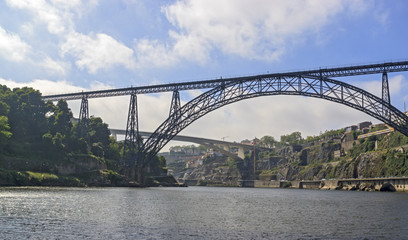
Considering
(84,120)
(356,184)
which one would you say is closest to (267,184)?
(356,184)

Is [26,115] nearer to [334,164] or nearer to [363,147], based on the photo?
[334,164]

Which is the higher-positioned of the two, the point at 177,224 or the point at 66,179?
the point at 66,179

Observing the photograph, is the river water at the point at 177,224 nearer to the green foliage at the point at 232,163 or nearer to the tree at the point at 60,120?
the tree at the point at 60,120

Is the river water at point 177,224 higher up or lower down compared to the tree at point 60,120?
lower down

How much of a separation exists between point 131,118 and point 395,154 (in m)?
57.6

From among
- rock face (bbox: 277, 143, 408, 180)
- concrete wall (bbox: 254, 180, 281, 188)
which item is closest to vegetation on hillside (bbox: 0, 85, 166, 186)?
rock face (bbox: 277, 143, 408, 180)

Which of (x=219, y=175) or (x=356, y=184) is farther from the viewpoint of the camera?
(x=219, y=175)

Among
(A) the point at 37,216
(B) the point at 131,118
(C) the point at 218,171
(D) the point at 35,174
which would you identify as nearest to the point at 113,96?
(B) the point at 131,118

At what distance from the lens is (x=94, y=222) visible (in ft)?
83.1

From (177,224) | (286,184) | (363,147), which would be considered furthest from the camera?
(286,184)

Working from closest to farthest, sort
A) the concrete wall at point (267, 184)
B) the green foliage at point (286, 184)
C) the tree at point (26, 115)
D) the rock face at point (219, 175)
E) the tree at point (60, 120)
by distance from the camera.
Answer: the tree at point (26, 115), the tree at point (60, 120), the green foliage at point (286, 184), the concrete wall at point (267, 184), the rock face at point (219, 175)

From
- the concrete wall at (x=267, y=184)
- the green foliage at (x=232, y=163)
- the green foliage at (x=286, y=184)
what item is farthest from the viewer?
the green foliage at (x=232, y=163)

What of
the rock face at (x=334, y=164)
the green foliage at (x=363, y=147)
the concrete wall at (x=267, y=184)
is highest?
the green foliage at (x=363, y=147)

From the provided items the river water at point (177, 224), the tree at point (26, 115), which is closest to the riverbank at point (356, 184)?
the river water at point (177, 224)
